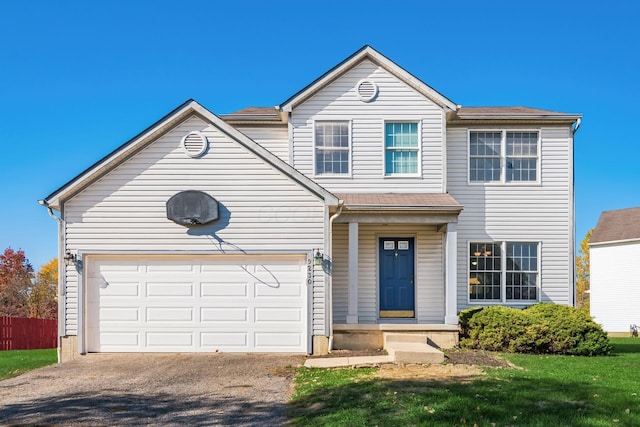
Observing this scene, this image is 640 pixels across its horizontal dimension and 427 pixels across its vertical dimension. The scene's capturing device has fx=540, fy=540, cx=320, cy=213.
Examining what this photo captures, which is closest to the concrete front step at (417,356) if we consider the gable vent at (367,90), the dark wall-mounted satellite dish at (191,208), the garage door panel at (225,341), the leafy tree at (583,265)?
the garage door panel at (225,341)

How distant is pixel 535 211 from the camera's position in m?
15.4

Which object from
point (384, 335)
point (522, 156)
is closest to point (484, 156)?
point (522, 156)

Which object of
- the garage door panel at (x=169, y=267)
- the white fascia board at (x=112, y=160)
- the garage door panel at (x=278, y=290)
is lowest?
the garage door panel at (x=278, y=290)

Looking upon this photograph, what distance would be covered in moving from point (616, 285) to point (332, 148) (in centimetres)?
1961

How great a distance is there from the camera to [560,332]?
12.2 m

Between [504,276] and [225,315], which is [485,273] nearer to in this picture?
[504,276]

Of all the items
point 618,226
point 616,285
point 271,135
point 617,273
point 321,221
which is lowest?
point 616,285

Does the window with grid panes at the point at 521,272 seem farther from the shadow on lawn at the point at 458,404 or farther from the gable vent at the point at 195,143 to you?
the gable vent at the point at 195,143

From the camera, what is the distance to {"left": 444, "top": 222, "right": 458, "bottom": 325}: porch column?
1331 cm

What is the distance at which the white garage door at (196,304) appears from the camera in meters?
12.2

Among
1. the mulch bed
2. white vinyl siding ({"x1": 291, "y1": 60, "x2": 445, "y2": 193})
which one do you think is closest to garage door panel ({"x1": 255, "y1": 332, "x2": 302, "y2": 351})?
the mulch bed

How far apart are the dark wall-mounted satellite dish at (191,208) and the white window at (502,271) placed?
7596mm

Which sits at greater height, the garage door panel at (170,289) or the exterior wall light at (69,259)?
the exterior wall light at (69,259)

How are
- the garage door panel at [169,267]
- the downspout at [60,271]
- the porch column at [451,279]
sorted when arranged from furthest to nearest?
the porch column at [451,279] < the garage door panel at [169,267] < the downspout at [60,271]
